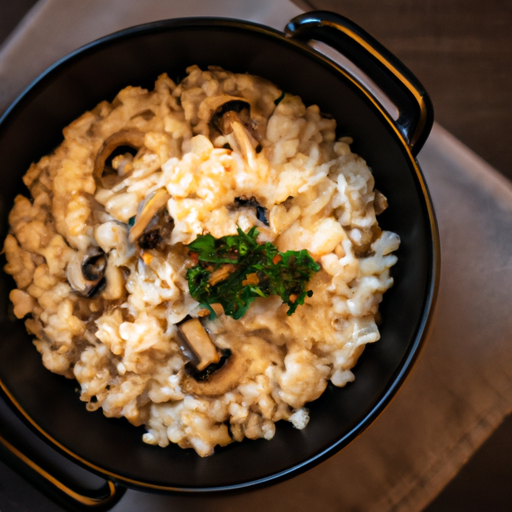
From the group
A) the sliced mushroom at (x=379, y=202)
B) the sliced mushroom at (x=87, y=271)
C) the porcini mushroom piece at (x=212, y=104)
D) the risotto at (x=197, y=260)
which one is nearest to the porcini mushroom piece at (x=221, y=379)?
the risotto at (x=197, y=260)

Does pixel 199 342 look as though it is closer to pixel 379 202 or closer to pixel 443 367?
pixel 379 202

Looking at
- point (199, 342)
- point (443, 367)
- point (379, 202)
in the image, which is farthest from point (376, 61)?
point (443, 367)

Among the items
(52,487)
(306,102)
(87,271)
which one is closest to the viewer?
(52,487)

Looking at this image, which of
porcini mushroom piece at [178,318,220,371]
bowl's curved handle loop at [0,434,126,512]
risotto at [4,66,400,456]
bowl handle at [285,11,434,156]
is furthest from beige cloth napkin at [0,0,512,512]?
porcini mushroom piece at [178,318,220,371]

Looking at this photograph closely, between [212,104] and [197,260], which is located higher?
[212,104]

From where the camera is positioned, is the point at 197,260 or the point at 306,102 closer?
the point at 197,260

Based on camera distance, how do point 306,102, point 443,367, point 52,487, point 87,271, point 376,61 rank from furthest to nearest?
point 443,367 → point 306,102 → point 87,271 → point 52,487 → point 376,61

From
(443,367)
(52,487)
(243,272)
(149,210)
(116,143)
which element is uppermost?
(116,143)

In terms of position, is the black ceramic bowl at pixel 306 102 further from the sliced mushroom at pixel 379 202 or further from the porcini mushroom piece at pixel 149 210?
the porcini mushroom piece at pixel 149 210
